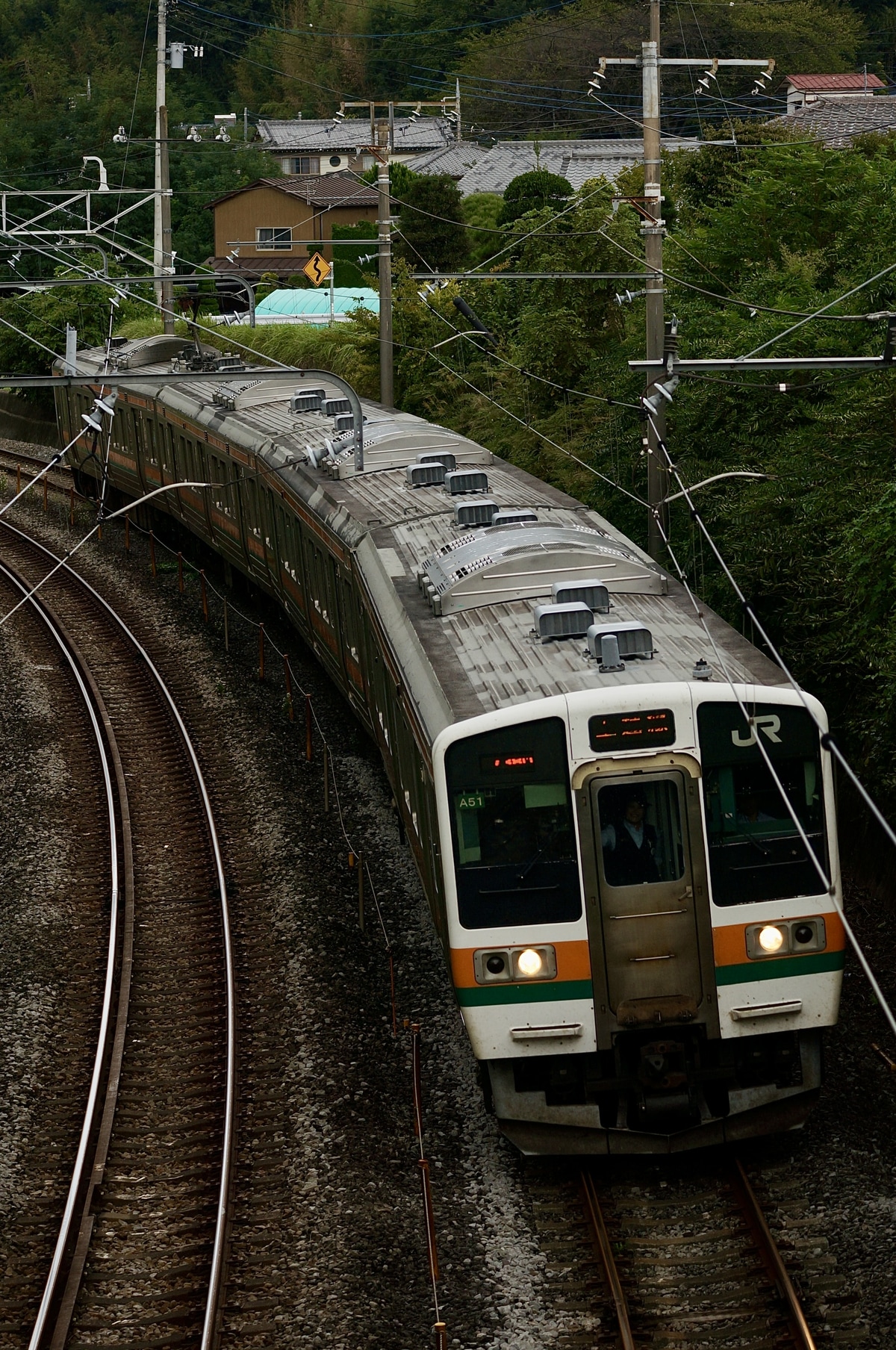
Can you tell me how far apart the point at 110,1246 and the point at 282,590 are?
35.3 ft

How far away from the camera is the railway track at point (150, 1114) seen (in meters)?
8.39

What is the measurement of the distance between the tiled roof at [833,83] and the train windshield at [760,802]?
58670 millimetres

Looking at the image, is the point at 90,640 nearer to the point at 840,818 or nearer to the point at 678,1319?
the point at 840,818

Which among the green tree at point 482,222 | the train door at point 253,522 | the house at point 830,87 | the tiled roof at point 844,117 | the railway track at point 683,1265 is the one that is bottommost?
the railway track at point 683,1265

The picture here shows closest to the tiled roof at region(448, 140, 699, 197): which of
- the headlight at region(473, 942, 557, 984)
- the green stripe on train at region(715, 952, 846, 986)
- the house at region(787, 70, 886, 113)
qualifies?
the house at region(787, 70, 886, 113)

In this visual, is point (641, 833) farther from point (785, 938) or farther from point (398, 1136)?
point (398, 1136)

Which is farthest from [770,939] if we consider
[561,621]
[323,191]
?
[323,191]

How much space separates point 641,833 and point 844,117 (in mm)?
41940

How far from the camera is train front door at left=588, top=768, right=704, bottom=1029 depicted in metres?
8.69

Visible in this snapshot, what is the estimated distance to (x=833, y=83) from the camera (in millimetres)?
64750

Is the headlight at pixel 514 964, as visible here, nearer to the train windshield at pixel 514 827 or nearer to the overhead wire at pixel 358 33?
the train windshield at pixel 514 827

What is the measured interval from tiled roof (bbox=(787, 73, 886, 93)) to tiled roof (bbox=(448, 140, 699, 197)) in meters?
6.59

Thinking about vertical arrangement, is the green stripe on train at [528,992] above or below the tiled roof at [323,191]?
below

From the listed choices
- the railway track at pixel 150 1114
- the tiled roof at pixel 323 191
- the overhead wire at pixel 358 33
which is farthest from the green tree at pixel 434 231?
the overhead wire at pixel 358 33
